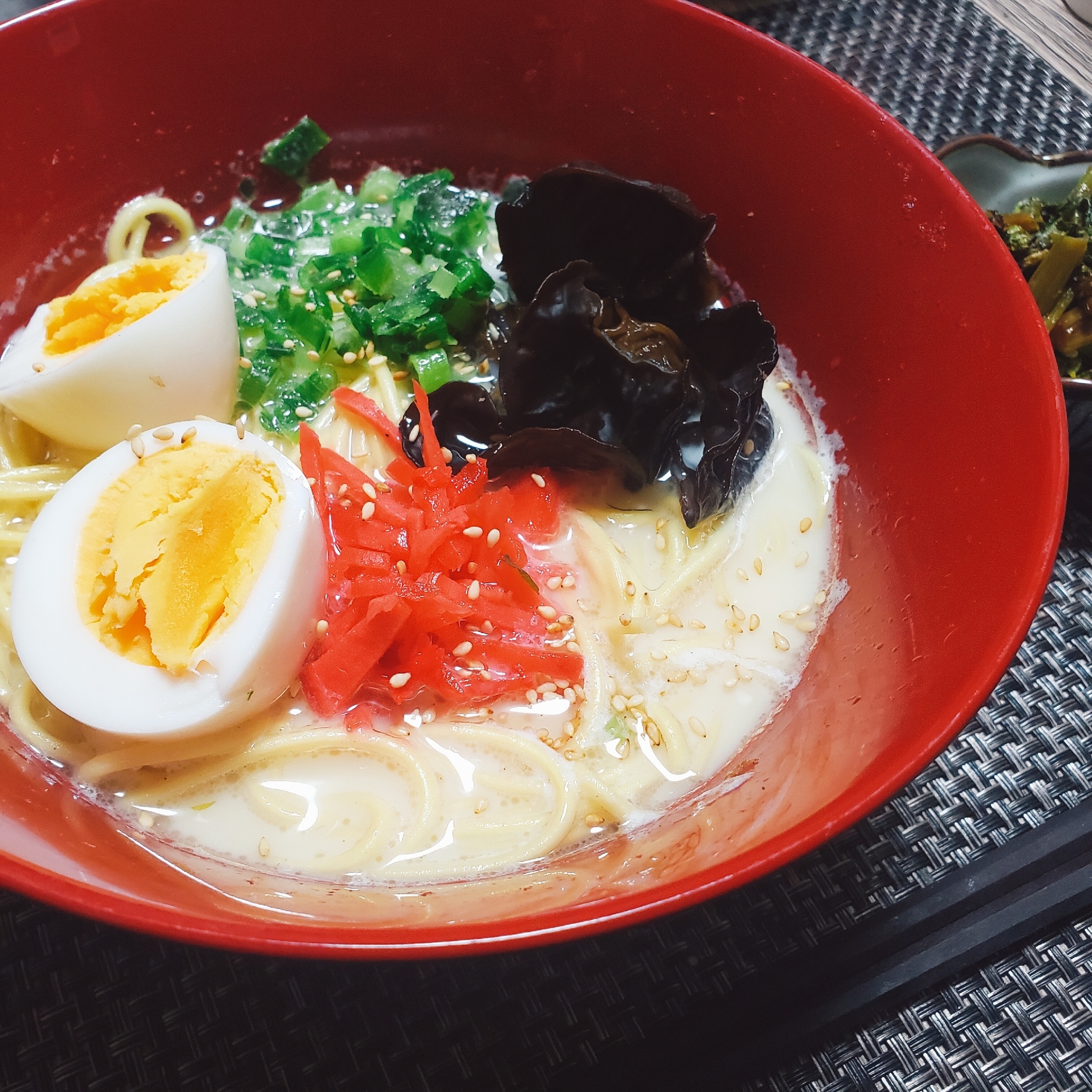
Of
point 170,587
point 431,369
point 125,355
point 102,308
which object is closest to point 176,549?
point 170,587

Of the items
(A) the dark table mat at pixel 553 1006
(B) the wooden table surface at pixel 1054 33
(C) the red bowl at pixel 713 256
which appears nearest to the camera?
(C) the red bowl at pixel 713 256

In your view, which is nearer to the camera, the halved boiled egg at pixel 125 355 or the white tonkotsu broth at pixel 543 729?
the white tonkotsu broth at pixel 543 729

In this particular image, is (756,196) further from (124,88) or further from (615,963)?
(615,963)

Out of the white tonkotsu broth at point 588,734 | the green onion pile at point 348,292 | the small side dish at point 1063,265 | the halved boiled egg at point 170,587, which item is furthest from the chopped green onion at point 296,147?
the small side dish at point 1063,265

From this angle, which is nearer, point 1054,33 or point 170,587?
point 170,587

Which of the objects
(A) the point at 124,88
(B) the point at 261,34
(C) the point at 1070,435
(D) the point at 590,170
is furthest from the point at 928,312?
(A) the point at 124,88

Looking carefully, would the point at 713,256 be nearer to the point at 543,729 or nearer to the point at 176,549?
the point at 543,729

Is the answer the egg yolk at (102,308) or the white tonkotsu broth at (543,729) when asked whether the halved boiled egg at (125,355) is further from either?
the white tonkotsu broth at (543,729)
